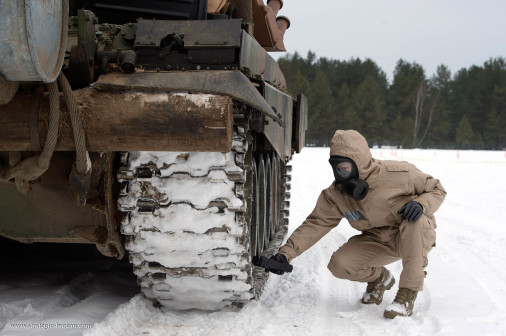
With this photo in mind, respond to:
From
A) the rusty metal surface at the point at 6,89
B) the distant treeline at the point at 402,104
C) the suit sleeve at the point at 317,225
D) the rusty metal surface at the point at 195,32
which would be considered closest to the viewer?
the rusty metal surface at the point at 6,89

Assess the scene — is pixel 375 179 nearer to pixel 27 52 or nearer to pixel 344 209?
pixel 344 209

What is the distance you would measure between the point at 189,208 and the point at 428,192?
163 cm

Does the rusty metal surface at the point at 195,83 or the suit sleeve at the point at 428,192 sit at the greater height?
the rusty metal surface at the point at 195,83

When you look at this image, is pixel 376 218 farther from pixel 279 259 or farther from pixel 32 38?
pixel 32 38

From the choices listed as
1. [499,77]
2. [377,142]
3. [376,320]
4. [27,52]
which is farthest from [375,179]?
[499,77]

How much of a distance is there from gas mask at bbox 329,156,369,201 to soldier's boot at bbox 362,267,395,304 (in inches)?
26.8

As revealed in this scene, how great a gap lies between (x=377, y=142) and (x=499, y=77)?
18.4m

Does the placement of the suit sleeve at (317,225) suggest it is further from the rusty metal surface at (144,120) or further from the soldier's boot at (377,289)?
the rusty metal surface at (144,120)

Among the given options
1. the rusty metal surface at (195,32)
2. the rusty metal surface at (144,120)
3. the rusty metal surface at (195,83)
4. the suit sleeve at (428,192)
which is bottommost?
the suit sleeve at (428,192)

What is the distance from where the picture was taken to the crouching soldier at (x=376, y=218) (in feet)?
→ 12.0

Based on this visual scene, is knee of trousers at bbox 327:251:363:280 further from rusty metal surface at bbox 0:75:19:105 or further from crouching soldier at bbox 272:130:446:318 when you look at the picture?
rusty metal surface at bbox 0:75:19:105

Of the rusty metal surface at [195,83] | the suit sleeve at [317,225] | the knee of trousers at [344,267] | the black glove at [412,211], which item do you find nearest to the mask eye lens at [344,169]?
the suit sleeve at [317,225]

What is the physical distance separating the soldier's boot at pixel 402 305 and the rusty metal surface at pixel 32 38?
8.17ft

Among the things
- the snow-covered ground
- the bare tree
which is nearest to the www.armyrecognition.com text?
the snow-covered ground
